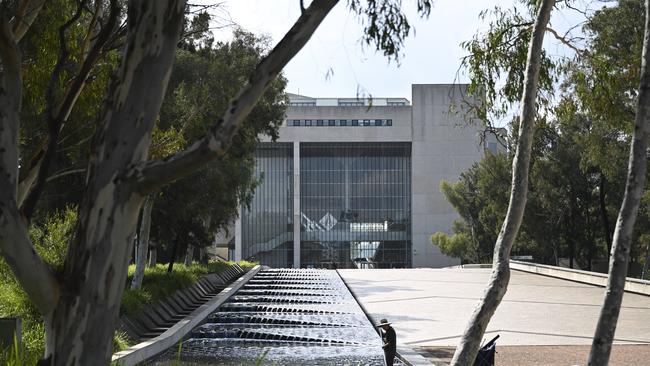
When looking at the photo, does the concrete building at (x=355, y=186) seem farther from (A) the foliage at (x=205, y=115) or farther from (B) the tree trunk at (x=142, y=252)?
(B) the tree trunk at (x=142, y=252)

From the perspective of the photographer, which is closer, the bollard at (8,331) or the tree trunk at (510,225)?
the tree trunk at (510,225)

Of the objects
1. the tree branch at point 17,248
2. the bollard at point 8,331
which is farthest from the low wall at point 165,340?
the tree branch at point 17,248

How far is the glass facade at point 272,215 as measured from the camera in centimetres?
9062

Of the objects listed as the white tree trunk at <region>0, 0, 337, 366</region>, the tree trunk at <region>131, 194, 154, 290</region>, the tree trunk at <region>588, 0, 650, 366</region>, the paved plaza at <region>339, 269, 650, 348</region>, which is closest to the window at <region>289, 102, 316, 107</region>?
the paved plaza at <region>339, 269, 650, 348</region>

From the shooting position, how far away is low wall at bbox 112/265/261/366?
12.2 meters

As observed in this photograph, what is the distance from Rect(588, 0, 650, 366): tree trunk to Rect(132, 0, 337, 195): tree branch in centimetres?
224

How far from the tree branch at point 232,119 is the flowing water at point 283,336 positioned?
500 cm

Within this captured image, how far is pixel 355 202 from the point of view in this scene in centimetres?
9206

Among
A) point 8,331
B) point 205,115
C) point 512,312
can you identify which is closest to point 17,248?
point 8,331

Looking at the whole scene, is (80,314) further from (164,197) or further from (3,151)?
(164,197)

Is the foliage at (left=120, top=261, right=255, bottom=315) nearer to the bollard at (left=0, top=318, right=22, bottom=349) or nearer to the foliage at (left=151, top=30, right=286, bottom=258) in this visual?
the foliage at (left=151, top=30, right=286, bottom=258)

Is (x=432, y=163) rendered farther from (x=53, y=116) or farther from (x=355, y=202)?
(x=53, y=116)

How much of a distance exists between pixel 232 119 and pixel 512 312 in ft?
60.5

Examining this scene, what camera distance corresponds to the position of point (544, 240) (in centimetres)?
4547
